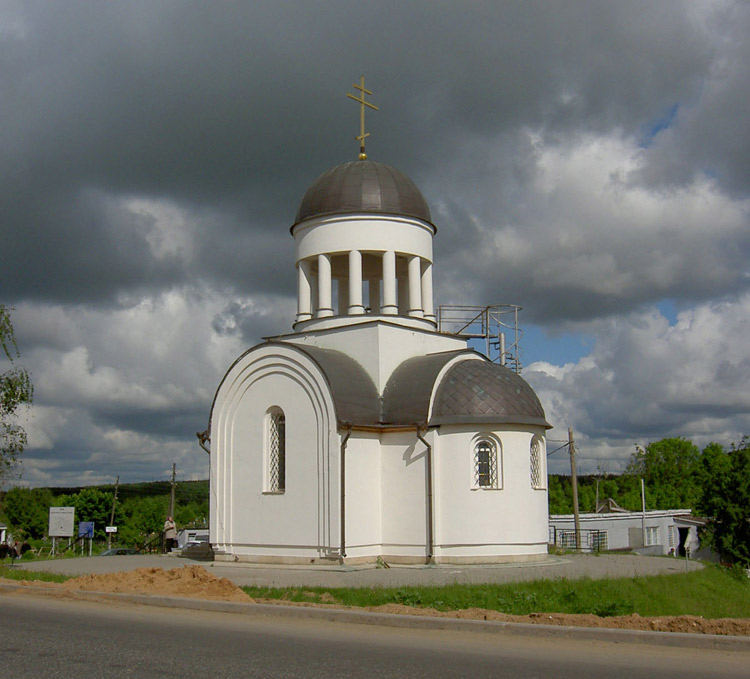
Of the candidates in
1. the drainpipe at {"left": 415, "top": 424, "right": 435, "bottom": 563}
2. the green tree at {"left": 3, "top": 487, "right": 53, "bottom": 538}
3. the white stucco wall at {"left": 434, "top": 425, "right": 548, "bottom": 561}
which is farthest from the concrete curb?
the green tree at {"left": 3, "top": 487, "right": 53, "bottom": 538}

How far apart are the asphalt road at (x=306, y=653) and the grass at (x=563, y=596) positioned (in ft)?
6.61

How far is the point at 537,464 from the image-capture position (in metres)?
21.2

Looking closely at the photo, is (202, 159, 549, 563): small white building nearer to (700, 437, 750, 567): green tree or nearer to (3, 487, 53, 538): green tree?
(700, 437, 750, 567): green tree

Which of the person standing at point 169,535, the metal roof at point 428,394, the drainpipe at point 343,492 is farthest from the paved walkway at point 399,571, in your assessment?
the person standing at point 169,535

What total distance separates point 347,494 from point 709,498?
18.2 m

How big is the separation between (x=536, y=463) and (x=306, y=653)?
1327 cm

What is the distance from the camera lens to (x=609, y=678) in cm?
762

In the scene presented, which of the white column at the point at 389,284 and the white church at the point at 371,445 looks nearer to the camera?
the white church at the point at 371,445

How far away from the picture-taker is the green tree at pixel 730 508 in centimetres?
3091

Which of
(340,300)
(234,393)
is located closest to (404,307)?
(340,300)

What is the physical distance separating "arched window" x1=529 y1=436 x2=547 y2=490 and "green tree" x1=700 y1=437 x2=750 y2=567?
1340 centimetres

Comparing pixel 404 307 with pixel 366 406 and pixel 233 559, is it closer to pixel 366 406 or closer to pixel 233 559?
pixel 366 406

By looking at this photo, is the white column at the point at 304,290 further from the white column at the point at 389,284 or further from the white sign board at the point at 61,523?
the white sign board at the point at 61,523

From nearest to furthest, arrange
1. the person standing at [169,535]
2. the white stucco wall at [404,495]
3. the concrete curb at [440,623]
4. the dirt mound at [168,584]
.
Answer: the concrete curb at [440,623] < the dirt mound at [168,584] < the white stucco wall at [404,495] < the person standing at [169,535]
